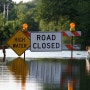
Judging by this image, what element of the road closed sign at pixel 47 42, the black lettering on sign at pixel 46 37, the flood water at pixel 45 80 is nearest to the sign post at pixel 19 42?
the road closed sign at pixel 47 42

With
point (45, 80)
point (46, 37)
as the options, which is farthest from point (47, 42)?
point (45, 80)

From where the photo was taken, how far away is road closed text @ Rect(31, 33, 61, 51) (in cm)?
2038

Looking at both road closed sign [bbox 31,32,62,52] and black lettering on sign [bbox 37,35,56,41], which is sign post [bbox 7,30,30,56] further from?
black lettering on sign [bbox 37,35,56,41]

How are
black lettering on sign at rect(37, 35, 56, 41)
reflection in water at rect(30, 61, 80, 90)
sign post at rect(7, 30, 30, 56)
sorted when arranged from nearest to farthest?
1. reflection in water at rect(30, 61, 80, 90)
2. black lettering on sign at rect(37, 35, 56, 41)
3. sign post at rect(7, 30, 30, 56)

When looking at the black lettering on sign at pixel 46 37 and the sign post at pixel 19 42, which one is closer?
the black lettering on sign at pixel 46 37

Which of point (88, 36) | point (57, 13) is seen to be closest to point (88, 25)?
point (88, 36)

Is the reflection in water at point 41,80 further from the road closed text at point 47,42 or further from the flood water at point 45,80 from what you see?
the road closed text at point 47,42

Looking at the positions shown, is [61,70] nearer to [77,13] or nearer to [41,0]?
[77,13]

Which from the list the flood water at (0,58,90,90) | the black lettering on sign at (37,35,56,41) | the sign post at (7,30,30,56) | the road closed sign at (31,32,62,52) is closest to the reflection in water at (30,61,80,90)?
the flood water at (0,58,90,90)

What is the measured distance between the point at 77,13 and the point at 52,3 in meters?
5.49

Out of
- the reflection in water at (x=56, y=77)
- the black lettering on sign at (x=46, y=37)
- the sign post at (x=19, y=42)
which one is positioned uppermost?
the black lettering on sign at (x=46, y=37)

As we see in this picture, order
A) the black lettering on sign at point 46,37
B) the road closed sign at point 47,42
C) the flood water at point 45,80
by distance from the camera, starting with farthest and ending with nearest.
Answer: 1. the black lettering on sign at point 46,37
2. the road closed sign at point 47,42
3. the flood water at point 45,80

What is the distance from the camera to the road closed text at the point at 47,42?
2038 cm

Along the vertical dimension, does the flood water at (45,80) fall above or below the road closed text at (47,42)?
below
